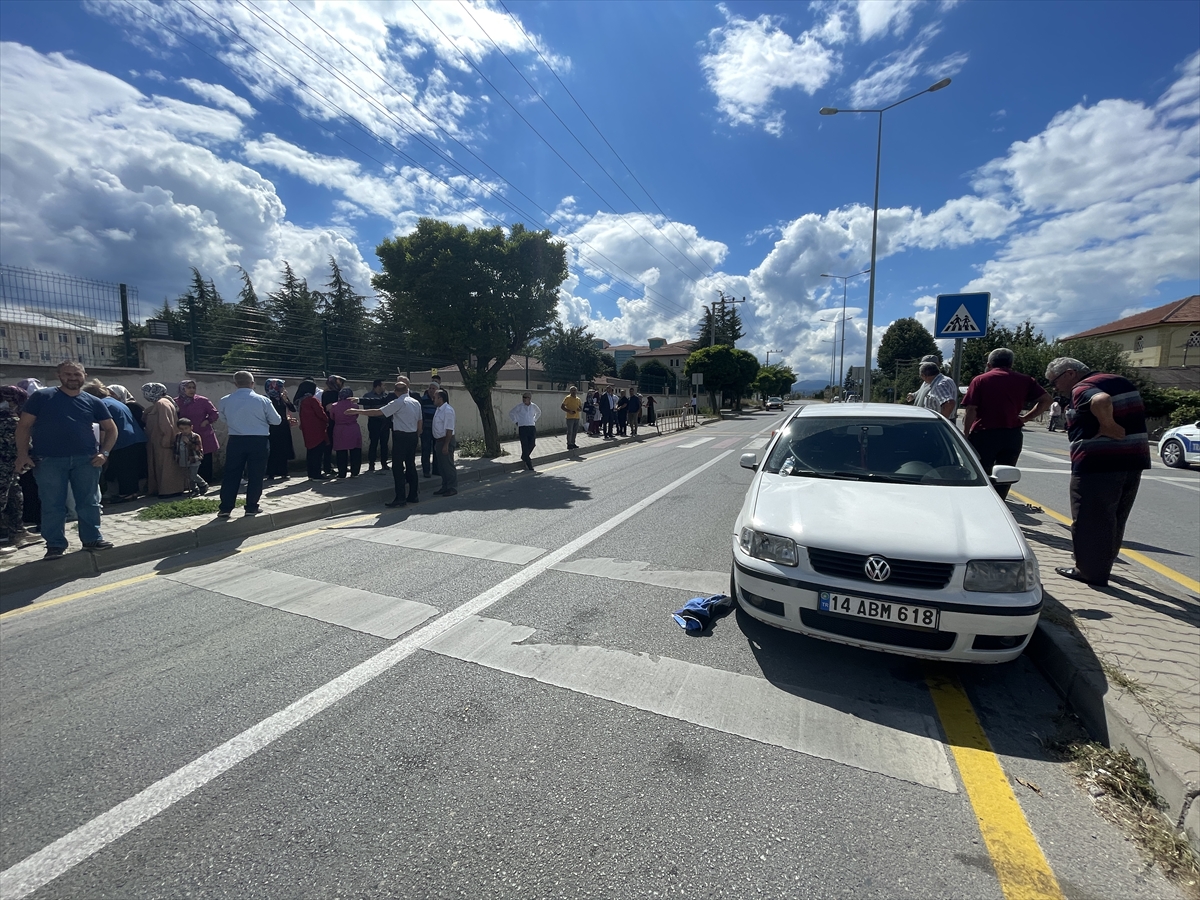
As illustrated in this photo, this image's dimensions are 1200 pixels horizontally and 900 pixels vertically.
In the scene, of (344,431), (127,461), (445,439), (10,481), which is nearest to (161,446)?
Result: (127,461)

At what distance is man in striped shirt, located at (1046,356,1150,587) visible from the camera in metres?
4.06

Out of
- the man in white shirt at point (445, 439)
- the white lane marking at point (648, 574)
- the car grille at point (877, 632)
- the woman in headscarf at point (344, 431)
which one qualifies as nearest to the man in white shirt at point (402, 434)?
the man in white shirt at point (445, 439)

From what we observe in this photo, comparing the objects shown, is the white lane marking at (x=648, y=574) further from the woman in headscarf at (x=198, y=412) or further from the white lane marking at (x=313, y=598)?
the woman in headscarf at (x=198, y=412)

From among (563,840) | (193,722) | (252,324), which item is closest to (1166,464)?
(563,840)

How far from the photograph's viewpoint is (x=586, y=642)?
3596 millimetres

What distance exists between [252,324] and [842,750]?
11487mm

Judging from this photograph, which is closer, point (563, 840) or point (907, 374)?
point (563, 840)

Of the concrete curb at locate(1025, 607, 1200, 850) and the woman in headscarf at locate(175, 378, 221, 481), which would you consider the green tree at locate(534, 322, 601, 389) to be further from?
the concrete curb at locate(1025, 607, 1200, 850)

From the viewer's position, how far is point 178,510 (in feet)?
22.5

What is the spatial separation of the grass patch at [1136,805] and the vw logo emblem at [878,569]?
105 cm

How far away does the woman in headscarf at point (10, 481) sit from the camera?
550 cm

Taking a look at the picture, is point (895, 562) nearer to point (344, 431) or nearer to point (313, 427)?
point (344, 431)

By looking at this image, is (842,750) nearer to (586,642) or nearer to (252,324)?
(586,642)

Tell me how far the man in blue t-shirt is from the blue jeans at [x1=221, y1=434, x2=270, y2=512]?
1.30 meters
